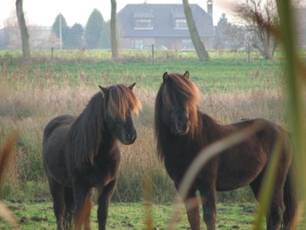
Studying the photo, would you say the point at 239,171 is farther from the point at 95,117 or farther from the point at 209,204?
the point at 95,117

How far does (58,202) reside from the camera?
312 inches

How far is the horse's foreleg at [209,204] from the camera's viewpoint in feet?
22.2

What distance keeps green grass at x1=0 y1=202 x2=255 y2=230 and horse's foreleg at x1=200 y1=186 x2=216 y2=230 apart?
129 cm

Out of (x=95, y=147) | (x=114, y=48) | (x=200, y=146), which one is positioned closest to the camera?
(x=200, y=146)

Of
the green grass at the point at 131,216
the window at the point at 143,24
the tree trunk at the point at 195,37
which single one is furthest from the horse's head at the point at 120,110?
the window at the point at 143,24

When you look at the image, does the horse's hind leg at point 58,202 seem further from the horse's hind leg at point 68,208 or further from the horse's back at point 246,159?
the horse's back at point 246,159

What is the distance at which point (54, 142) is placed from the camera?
777 cm

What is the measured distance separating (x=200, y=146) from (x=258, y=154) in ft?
2.06

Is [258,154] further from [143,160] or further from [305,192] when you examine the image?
[305,192]

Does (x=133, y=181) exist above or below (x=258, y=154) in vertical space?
below

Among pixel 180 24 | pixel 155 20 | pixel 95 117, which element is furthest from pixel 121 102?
pixel 180 24

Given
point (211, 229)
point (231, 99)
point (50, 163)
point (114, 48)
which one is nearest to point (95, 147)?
point (50, 163)

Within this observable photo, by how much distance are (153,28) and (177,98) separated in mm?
59980

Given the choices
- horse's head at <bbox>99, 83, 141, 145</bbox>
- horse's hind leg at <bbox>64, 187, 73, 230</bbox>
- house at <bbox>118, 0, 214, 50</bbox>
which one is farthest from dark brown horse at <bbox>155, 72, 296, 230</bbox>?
house at <bbox>118, 0, 214, 50</bbox>
